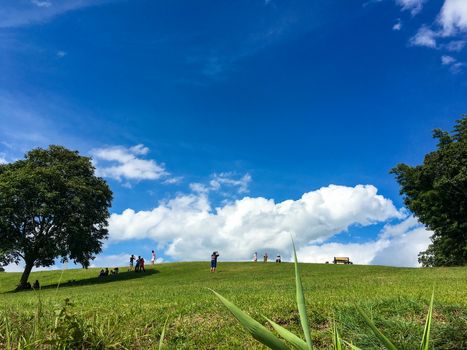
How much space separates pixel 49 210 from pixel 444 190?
4236 centimetres

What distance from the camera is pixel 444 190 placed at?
1777 inches

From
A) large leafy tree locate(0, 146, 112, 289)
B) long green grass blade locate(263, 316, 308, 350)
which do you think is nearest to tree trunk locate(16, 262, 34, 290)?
large leafy tree locate(0, 146, 112, 289)

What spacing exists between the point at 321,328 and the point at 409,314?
1.78 m

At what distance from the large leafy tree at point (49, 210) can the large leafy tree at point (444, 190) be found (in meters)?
36.6

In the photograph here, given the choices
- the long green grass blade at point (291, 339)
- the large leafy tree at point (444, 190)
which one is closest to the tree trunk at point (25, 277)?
the large leafy tree at point (444, 190)

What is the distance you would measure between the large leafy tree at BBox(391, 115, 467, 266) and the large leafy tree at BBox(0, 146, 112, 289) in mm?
36608

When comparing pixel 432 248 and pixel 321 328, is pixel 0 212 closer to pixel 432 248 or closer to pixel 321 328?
pixel 321 328

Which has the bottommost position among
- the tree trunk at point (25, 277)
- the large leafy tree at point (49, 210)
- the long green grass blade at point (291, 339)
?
the long green grass blade at point (291, 339)

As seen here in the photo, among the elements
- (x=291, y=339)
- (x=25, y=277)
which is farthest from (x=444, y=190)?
(x=291, y=339)

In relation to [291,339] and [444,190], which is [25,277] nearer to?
[444,190]

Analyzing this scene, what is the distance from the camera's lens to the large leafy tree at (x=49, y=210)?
4456 centimetres

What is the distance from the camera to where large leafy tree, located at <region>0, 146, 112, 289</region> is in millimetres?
44562

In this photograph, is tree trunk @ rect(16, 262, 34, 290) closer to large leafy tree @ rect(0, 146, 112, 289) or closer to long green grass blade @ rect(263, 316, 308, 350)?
large leafy tree @ rect(0, 146, 112, 289)

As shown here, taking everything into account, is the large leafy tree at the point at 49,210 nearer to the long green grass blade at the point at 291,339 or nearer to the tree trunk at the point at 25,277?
the tree trunk at the point at 25,277
